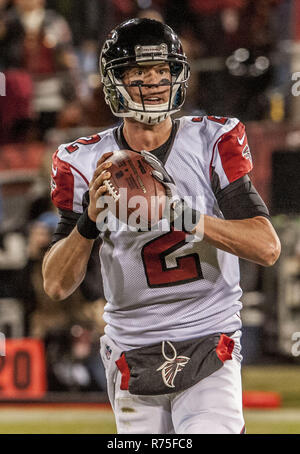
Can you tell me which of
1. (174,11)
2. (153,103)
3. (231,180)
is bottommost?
(231,180)

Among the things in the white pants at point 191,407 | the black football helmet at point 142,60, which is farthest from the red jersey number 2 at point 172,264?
the black football helmet at point 142,60

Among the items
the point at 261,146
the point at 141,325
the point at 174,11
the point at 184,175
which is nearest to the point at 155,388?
the point at 141,325

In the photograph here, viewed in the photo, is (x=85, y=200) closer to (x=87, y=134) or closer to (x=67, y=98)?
(x=87, y=134)

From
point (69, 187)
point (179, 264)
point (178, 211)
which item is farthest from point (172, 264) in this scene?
point (69, 187)

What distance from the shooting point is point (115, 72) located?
2867mm

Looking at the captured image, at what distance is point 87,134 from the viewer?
20.5 ft

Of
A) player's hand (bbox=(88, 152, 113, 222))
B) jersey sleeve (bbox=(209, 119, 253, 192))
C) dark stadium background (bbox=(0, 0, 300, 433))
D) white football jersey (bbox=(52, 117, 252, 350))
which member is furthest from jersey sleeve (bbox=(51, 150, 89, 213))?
dark stadium background (bbox=(0, 0, 300, 433))

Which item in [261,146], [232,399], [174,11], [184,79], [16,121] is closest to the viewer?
[232,399]

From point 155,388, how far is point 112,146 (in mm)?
880

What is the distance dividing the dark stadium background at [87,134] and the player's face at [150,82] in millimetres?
2851

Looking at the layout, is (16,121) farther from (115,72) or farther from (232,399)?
(232,399)

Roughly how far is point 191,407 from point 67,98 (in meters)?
4.62

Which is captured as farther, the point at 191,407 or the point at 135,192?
the point at 191,407

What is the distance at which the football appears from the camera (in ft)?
8.16
